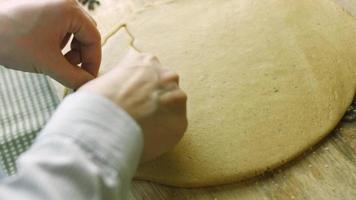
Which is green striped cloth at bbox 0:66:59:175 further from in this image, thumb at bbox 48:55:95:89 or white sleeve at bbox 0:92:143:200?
white sleeve at bbox 0:92:143:200

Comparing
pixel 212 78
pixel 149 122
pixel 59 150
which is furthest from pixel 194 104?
pixel 59 150

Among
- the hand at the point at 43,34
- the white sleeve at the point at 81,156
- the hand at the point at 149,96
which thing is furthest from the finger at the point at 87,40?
the white sleeve at the point at 81,156

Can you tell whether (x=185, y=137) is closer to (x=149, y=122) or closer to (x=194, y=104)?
(x=194, y=104)

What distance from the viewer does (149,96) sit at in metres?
0.52

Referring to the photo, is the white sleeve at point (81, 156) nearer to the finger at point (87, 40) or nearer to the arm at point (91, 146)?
the arm at point (91, 146)

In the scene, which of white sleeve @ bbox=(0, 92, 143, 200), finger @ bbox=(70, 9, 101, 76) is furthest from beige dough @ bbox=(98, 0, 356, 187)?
white sleeve @ bbox=(0, 92, 143, 200)

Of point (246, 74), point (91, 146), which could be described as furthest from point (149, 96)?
point (246, 74)

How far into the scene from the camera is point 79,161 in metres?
0.38

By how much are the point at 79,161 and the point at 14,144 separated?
40 cm

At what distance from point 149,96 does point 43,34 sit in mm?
215

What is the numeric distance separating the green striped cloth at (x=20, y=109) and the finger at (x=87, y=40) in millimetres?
139

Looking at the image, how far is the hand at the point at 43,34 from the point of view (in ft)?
2.02

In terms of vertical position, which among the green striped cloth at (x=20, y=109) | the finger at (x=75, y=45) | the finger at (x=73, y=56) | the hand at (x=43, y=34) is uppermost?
the hand at (x=43, y=34)

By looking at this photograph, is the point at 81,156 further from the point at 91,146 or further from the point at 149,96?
the point at 149,96
